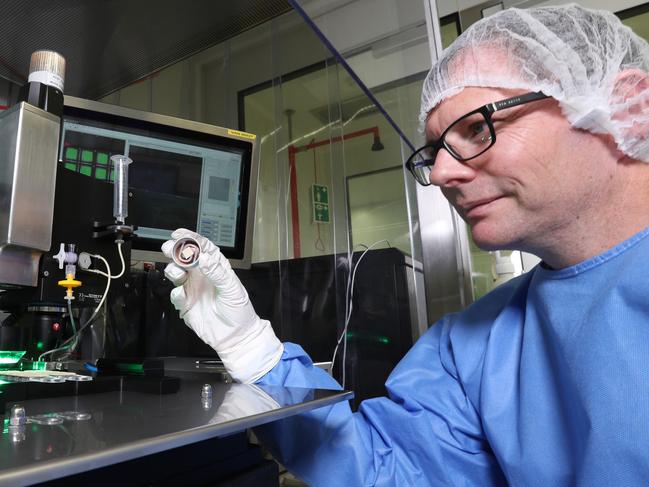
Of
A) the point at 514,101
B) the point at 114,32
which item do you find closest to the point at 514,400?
the point at 514,101

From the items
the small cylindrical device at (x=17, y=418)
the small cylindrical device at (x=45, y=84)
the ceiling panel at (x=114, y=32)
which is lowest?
the small cylindrical device at (x=17, y=418)

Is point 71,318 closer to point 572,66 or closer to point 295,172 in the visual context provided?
point 572,66

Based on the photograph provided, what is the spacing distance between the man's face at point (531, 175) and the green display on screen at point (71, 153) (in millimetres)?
860

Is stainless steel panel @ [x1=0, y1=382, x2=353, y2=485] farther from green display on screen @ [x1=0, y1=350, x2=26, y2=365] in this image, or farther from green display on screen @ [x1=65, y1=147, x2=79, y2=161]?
green display on screen @ [x1=65, y1=147, x2=79, y2=161]

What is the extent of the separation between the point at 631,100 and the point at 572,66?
11 centimetres

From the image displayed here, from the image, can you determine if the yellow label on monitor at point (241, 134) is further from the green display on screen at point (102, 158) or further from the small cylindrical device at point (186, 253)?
the small cylindrical device at point (186, 253)

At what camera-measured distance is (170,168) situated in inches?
48.5

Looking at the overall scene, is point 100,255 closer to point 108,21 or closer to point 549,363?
point 549,363

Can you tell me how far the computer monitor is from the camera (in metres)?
1.11

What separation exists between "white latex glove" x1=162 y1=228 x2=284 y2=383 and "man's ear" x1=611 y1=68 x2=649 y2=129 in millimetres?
673

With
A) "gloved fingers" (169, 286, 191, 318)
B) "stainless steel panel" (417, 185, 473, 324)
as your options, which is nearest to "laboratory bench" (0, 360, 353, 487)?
"gloved fingers" (169, 286, 191, 318)

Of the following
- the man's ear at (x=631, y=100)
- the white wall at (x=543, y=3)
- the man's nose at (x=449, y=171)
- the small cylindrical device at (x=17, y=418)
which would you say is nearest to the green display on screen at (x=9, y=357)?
the small cylindrical device at (x=17, y=418)

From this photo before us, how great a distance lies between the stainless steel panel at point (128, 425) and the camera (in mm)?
258

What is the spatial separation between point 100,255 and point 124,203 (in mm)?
150
